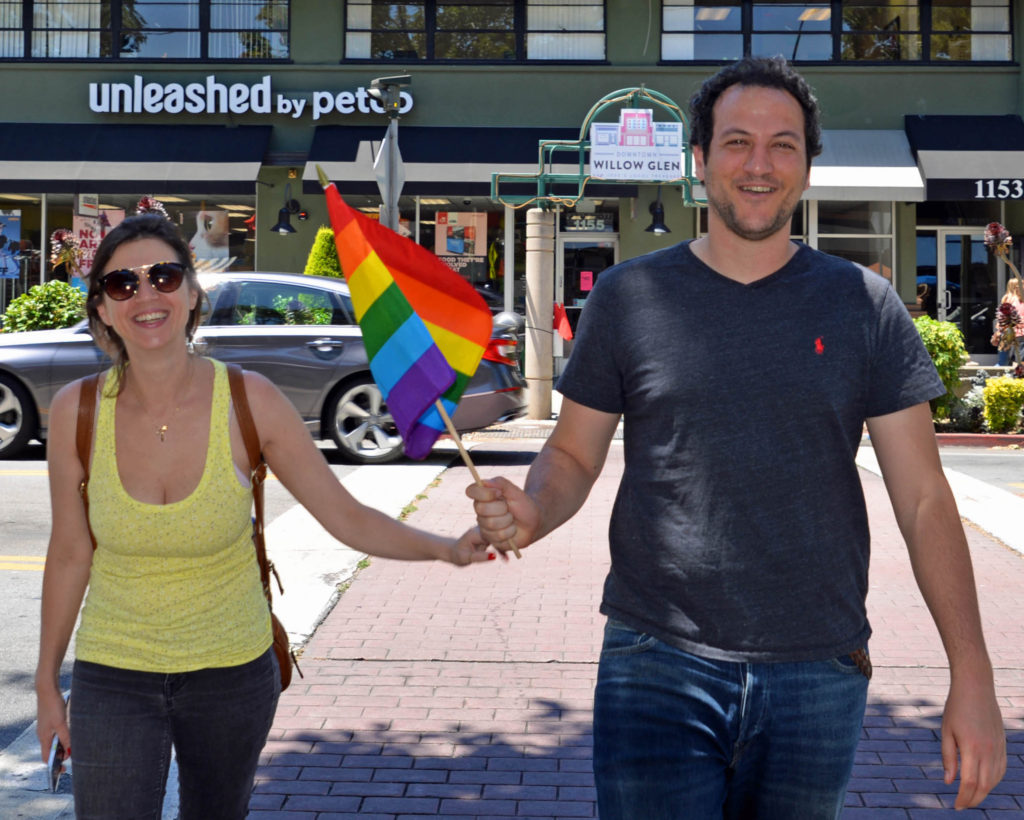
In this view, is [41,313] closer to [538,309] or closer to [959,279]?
[538,309]

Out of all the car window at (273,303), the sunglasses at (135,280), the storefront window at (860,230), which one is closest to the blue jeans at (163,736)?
the sunglasses at (135,280)

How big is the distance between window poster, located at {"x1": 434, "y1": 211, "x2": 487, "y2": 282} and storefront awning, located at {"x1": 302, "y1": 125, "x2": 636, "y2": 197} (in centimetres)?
139

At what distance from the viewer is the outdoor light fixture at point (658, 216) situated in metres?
20.5

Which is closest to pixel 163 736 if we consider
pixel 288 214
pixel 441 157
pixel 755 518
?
pixel 755 518

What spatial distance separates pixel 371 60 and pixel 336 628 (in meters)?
17.3

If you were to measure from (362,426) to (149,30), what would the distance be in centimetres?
1326

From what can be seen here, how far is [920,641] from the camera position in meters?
6.38

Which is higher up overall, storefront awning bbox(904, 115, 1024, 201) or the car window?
storefront awning bbox(904, 115, 1024, 201)

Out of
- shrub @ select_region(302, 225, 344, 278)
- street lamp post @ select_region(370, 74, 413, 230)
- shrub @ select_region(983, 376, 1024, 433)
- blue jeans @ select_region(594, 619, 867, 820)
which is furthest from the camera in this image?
shrub @ select_region(302, 225, 344, 278)

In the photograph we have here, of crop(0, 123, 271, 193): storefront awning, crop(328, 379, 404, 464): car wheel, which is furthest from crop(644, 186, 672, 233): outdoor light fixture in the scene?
crop(328, 379, 404, 464): car wheel

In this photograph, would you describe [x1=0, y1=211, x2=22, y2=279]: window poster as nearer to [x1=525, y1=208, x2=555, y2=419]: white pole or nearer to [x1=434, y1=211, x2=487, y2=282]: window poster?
[x1=434, y1=211, x2=487, y2=282]: window poster

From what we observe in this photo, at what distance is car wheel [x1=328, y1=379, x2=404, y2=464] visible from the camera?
12094 millimetres

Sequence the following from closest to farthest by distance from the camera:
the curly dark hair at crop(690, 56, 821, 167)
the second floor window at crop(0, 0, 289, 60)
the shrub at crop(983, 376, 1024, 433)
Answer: the curly dark hair at crop(690, 56, 821, 167) < the shrub at crop(983, 376, 1024, 433) < the second floor window at crop(0, 0, 289, 60)

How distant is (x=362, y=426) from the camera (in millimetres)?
12141
